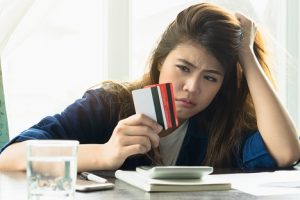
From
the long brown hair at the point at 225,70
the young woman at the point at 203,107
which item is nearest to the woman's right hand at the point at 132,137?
the young woman at the point at 203,107

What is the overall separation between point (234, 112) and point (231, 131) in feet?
0.27

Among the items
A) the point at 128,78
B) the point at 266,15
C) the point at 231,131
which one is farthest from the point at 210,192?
the point at 266,15

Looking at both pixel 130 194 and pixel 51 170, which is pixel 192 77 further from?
pixel 51 170

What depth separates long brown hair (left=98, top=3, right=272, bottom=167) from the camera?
5.19ft

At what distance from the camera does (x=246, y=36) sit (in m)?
1.65

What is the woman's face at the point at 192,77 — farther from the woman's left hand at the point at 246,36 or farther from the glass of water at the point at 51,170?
the glass of water at the point at 51,170

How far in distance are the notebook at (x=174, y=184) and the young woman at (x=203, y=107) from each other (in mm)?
410

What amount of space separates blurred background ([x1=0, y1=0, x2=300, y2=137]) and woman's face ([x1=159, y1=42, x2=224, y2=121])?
1.75ft

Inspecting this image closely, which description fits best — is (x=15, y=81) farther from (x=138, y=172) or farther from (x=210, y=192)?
(x=210, y=192)

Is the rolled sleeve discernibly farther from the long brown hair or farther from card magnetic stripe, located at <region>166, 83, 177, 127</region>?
card magnetic stripe, located at <region>166, 83, 177, 127</region>

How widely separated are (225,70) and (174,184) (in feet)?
2.36

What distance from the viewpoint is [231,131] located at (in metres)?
1.71

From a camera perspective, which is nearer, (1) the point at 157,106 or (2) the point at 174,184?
(2) the point at 174,184

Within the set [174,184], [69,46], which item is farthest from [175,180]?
[69,46]
